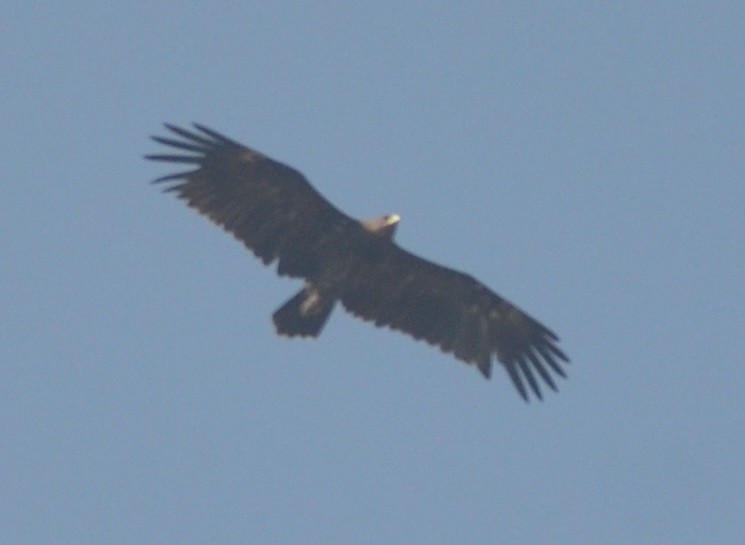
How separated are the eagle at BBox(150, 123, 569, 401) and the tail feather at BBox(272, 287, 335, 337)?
→ 0.03ft

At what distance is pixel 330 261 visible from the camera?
2422cm

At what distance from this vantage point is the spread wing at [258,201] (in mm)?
23859

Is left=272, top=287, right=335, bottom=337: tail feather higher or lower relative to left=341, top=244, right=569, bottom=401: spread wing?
lower

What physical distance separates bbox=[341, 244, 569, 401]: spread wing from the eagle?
0.01 m

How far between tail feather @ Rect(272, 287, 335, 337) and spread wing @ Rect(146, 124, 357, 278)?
372 mm

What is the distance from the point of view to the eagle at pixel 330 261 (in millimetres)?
23891

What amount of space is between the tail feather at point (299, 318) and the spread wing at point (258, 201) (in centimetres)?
37

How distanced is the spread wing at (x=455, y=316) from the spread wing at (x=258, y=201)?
770 mm

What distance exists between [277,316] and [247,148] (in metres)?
1.84

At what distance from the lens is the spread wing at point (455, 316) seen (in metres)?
24.7

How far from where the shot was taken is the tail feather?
23.8 metres

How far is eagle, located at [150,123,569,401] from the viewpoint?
2389 cm

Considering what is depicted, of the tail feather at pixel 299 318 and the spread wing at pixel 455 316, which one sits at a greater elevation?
the spread wing at pixel 455 316

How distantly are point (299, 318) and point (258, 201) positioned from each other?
136cm
